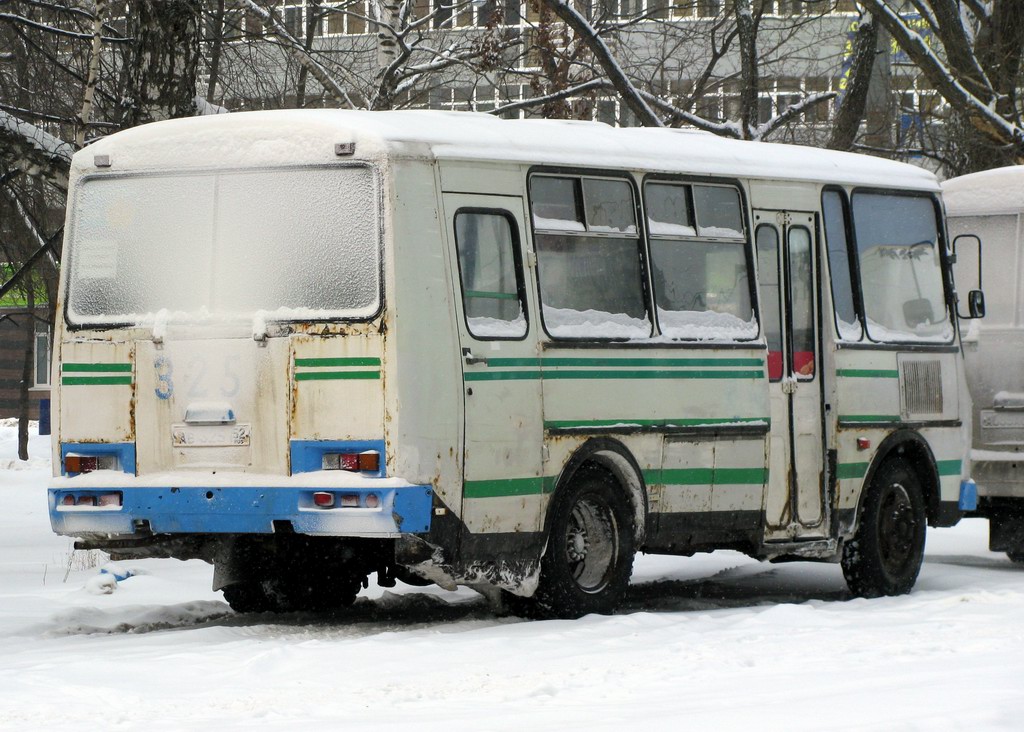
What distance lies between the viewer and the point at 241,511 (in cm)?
997

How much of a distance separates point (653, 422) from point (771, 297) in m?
1.50

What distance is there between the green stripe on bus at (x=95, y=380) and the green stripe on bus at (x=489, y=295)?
72.6 inches

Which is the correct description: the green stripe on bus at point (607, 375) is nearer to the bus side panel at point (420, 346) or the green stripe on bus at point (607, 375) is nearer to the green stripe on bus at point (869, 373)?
the bus side panel at point (420, 346)

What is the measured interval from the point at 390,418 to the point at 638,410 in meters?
2.01

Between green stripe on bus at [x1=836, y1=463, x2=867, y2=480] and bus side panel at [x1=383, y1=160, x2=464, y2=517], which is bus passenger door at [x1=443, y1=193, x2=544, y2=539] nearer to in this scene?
bus side panel at [x1=383, y1=160, x2=464, y2=517]

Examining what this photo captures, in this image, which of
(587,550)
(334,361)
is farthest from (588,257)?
(334,361)

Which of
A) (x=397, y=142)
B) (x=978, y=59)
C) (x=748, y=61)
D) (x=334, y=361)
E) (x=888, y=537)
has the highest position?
(x=978, y=59)

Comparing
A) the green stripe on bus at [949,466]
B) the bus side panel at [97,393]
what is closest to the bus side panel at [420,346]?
the bus side panel at [97,393]

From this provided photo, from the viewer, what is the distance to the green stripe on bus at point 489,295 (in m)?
10.3

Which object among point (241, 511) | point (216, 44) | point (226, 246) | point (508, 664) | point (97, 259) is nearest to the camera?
point (508, 664)

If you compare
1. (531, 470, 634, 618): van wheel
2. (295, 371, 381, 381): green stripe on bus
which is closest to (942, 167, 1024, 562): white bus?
(531, 470, 634, 618): van wheel

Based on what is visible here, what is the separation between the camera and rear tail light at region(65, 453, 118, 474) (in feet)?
34.3

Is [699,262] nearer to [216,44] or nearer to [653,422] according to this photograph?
[653,422]

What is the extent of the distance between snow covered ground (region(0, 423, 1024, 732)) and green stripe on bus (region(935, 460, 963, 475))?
0.93m
